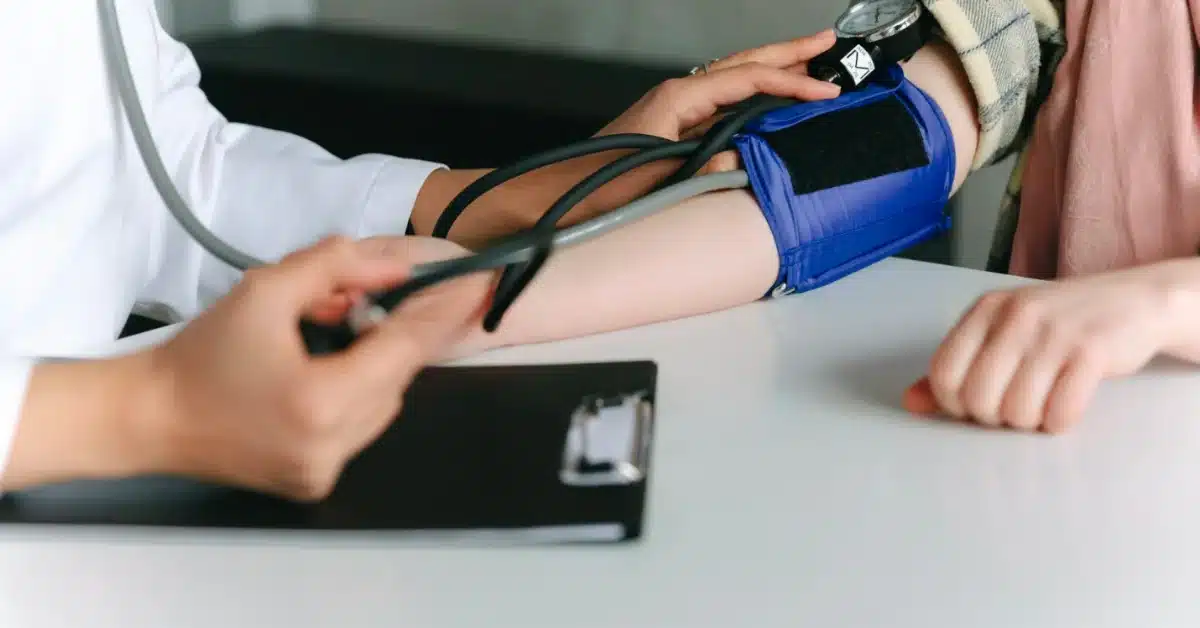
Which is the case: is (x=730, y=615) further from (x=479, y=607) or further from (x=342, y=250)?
(x=342, y=250)

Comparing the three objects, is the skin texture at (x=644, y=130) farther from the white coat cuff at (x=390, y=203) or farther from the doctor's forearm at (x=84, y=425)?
the doctor's forearm at (x=84, y=425)

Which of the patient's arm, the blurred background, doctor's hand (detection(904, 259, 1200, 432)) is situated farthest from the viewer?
the blurred background

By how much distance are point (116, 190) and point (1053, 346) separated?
0.55 m

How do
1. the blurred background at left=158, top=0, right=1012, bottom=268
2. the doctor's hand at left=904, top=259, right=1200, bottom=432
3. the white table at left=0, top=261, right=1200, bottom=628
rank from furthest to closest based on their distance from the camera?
1. the blurred background at left=158, top=0, right=1012, bottom=268
2. the doctor's hand at left=904, top=259, right=1200, bottom=432
3. the white table at left=0, top=261, right=1200, bottom=628

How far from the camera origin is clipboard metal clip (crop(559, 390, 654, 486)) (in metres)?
0.47

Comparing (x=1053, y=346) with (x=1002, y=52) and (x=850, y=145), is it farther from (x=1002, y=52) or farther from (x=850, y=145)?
(x=1002, y=52)

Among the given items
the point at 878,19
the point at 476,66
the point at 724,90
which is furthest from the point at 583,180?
the point at 476,66

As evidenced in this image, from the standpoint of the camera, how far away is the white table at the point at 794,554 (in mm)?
408

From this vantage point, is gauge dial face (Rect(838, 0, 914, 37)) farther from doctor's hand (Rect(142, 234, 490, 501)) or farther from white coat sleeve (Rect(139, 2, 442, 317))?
doctor's hand (Rect(142, 234, 490, 501))

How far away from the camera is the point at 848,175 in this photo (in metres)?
0.71

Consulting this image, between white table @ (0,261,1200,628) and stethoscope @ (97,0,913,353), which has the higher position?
stethoscope @ (97,0,913,353)


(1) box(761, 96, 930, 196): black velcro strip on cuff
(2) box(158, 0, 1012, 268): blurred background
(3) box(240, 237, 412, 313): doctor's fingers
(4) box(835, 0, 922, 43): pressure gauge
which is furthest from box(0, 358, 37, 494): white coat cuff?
(2) box(158, 0, 1012, 268): blurred background

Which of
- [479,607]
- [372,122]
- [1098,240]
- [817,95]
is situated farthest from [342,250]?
[372,122]

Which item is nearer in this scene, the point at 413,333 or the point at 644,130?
the point at 413,333
